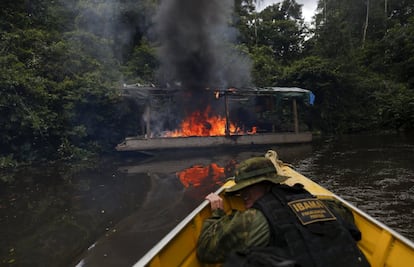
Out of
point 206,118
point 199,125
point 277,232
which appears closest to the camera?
point 277,232

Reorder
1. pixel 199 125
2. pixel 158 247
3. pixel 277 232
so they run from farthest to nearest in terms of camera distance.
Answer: pixel 199 125, pixel 158 247, pixel 277 232

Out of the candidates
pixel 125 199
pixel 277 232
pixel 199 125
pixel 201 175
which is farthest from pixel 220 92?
pixel 277 232

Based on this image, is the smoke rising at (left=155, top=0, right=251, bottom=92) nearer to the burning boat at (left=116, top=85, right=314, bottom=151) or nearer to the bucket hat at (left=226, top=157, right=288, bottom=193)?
the burning boat at (left=116, top=85, right=314, bottom=151)

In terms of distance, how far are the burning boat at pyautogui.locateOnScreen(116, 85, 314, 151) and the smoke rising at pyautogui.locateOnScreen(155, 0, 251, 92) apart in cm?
93

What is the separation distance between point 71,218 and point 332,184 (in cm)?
604

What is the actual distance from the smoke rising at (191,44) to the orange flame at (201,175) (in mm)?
5819

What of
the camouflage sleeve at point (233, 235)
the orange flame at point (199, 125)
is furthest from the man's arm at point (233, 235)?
the orange flame at point (199, 125)

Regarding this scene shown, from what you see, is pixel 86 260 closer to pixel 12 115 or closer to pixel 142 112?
pixel 12 115

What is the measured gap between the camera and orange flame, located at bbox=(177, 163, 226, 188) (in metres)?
8.84

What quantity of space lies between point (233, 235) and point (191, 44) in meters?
14.7

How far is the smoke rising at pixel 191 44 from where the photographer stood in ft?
51.8

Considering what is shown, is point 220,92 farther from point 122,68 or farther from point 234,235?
point 234,235

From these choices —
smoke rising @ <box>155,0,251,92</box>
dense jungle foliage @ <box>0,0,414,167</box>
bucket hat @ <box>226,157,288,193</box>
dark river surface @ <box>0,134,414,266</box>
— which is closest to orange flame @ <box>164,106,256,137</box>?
smoke rising @ <box>155,0,251,92</box>

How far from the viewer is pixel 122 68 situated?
19.2 metres
